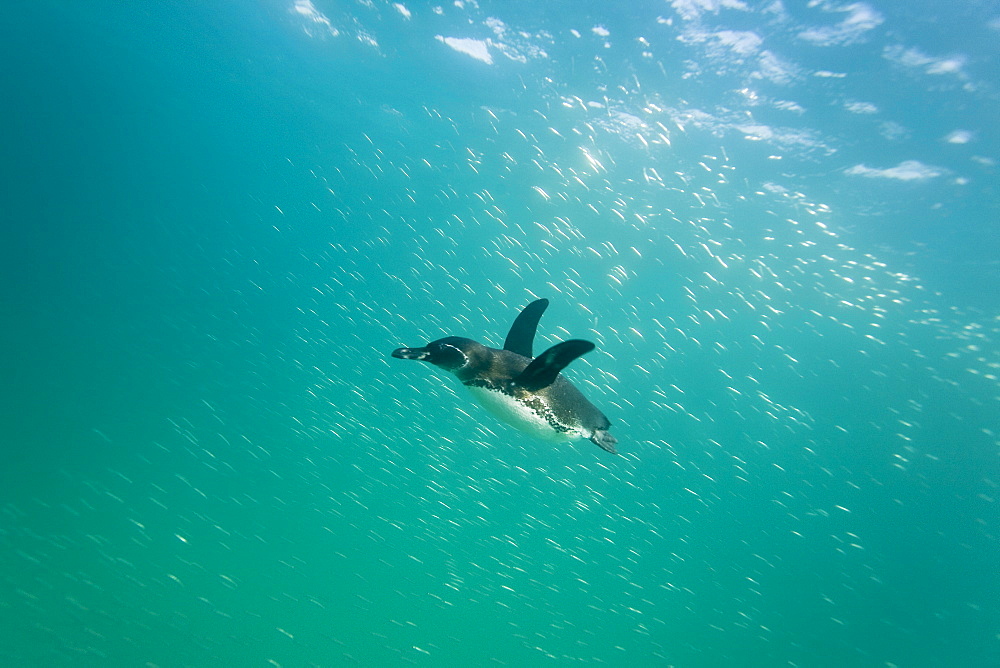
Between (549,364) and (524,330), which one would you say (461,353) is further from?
(524,330)

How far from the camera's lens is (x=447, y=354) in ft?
8.36

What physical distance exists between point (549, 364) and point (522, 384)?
0.22m

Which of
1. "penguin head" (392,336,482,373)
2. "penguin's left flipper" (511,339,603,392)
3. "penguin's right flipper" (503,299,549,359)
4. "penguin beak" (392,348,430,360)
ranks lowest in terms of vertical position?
"penguin beak" (392,348,430,360)

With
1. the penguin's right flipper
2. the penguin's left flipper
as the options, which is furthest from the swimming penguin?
the penguin's right flipper

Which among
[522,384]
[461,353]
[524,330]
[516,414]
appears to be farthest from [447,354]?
[524,330]

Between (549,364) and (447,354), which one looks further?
(447,354)

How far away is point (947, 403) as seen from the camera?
1488 centimetres

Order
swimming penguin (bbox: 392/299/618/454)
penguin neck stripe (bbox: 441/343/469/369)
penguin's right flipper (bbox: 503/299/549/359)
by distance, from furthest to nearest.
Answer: penguin's right flipper (bbox: 503/299/549/359) → penguin neck stripe (bbox: 441/343/469/369) → swimming penguin (bbox: 392/299/618/454)

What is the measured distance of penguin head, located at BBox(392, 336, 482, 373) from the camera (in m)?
2.50

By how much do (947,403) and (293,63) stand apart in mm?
26855

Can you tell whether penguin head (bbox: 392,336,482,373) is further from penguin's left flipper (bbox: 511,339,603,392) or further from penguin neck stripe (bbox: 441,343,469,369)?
penguin's left flipper (bbox: 511,339,603,392)

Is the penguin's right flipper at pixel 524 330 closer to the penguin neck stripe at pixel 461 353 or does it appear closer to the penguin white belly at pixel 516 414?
the penguin white belly at pixel 516 414

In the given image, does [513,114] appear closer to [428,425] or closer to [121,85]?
[428,425]

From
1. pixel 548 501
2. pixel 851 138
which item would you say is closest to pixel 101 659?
pixel 548 501
